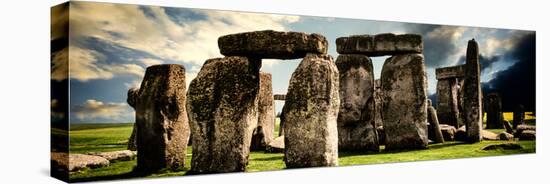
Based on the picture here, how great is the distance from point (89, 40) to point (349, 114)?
7.02 m

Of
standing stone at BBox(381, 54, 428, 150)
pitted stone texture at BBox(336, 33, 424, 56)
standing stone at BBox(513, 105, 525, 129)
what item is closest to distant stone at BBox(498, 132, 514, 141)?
standing stone at BBox(513, 105, 525, 129)

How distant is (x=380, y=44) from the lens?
572 inches

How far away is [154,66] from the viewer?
10.8 m

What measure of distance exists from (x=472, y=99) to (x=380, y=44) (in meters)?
3.40

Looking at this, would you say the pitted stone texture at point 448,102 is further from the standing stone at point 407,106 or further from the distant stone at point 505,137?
the standing stone at point 407,106

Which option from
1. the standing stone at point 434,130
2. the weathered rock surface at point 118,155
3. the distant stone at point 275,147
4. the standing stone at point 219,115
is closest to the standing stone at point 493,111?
the standing stone at point 434,130

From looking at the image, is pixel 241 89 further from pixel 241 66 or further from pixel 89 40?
pixel 89 40

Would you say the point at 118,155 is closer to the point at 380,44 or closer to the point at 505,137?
the point at 380,44

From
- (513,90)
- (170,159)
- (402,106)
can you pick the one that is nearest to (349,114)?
(402,106)

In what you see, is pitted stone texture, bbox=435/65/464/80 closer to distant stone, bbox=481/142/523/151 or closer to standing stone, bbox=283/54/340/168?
distant stone, bbox=481/142/523/151

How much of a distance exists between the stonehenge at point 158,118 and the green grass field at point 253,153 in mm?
301

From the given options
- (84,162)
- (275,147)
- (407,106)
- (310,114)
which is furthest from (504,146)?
(84,162)

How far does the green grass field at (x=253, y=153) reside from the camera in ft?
31.7

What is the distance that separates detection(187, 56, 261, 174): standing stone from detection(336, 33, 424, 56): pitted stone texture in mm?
4337
